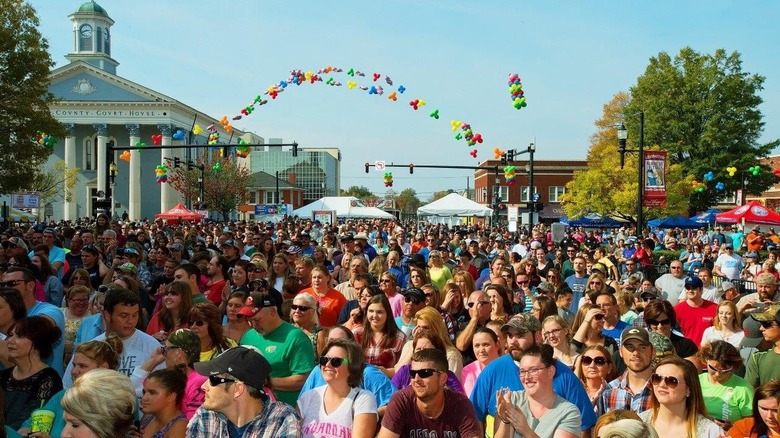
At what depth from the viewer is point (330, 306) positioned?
29.8 ft

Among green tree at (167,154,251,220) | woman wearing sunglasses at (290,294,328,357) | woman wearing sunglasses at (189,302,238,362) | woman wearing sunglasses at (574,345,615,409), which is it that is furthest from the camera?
green tree at (167,154,251,220)

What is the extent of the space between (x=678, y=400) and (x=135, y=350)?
3.95 metres

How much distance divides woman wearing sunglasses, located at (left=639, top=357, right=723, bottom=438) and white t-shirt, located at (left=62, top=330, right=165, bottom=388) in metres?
3.64

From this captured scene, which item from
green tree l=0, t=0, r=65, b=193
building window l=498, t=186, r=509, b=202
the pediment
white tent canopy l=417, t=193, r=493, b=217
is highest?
the pediment

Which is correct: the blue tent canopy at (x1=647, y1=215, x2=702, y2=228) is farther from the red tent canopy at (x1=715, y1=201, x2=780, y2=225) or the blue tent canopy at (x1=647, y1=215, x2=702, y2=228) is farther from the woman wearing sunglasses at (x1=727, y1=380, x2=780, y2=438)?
the woman wearing sunglasses at (x1=727, y1=380, x2=780, y2=438)

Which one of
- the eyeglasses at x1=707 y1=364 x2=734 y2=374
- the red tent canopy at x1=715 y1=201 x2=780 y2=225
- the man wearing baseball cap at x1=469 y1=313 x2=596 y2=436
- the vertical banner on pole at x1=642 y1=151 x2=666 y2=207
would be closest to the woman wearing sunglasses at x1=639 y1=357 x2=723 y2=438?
the man wearing baseball cap at x1=469 y1=313 x2=596 y2=436

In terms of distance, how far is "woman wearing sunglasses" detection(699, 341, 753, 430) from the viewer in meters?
5.73

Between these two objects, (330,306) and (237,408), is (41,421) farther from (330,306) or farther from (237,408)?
(330,306)

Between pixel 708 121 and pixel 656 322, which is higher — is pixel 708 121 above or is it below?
above

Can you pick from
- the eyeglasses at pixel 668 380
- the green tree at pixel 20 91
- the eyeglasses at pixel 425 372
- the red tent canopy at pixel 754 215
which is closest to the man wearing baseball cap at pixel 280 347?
the eyeglasses at pixel 425 372

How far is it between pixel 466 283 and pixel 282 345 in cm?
428

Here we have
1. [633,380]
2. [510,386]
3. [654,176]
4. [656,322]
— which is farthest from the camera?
[654,176]

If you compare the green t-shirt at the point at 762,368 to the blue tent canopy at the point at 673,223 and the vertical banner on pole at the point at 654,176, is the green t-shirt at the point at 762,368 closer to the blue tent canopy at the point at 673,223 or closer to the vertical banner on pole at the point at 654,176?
the vertical banner on pole at the point at 654,176

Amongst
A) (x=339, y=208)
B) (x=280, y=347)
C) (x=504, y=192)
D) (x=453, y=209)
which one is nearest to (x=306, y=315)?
(x=280, y=347)
